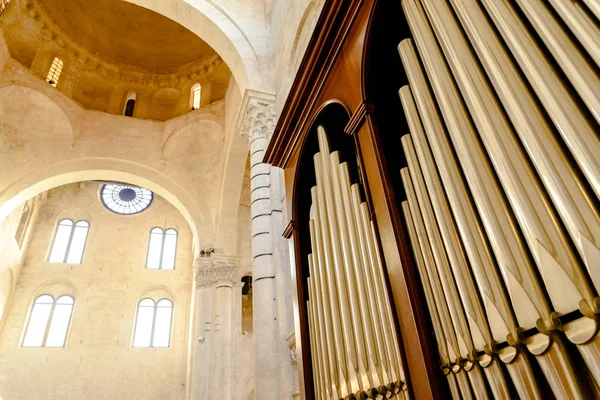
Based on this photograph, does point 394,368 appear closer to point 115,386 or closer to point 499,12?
point 499,12

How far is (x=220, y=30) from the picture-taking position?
25.6ft

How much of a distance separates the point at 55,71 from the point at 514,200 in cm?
1452

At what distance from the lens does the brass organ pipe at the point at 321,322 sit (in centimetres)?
241

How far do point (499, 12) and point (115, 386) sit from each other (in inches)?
664

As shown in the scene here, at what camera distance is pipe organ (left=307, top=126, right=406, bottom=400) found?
1985 mm

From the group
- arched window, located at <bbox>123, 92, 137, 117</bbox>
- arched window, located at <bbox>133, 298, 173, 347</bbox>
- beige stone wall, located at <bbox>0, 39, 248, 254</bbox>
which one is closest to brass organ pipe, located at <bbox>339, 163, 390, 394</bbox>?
beige stone wall, located at <bbox>0, 39, 248, 254</bbox>

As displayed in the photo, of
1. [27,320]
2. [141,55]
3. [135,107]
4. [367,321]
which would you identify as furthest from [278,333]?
[27,320]

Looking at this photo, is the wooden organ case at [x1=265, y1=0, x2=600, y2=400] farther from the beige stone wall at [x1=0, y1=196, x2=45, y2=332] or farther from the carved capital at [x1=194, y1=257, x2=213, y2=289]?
the beige stone wall at [x1=0, y1=196, x2=45, y2=332]

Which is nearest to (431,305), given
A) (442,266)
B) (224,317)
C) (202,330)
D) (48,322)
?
(442,266)

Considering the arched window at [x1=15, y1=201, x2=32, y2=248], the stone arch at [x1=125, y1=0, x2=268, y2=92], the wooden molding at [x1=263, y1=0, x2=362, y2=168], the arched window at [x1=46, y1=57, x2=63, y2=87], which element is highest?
the arched window at [x1=46, y1=57, x2=63, y2=87]

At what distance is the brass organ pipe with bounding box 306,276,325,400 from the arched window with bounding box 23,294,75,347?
15.5 m

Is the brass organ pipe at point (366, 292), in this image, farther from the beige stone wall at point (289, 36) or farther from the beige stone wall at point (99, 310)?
the beige stone wall at point (99, 310)

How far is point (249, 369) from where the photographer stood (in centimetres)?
1441

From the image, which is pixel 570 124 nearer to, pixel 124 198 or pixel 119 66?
pixel 119 66
